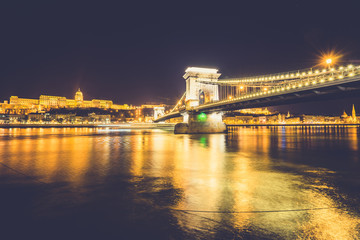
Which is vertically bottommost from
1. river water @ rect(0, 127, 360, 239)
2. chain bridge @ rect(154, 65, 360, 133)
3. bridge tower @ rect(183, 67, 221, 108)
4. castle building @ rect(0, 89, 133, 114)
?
river water @ rect(0, 127, 360, 239)

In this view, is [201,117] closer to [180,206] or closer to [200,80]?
[200,80]

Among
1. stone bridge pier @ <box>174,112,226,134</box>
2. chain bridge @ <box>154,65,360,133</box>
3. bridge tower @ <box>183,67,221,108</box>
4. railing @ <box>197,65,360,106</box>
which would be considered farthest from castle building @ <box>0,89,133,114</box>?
railing @ <box>197,65,360,106</box>

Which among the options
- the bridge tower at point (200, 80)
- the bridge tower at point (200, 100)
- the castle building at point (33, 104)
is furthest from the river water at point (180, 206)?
the castle building at point (33, 104)

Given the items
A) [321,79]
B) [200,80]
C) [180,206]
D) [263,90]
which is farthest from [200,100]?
[180,206]

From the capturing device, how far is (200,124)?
40.8 m

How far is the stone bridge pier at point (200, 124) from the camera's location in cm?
4062

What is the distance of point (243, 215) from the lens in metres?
4.64

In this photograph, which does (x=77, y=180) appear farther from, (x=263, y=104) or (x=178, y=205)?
(x=263, y=104)

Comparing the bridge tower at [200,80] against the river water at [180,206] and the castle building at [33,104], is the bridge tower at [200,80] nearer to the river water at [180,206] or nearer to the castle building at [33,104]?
the river water at [180,206]

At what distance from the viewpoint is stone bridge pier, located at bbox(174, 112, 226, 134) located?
133ft

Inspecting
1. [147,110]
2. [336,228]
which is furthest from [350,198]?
[147,110]

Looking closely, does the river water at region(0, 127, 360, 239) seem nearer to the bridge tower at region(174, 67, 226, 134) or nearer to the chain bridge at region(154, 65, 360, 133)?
the chain bridge at region(154, 65, 360, 133)

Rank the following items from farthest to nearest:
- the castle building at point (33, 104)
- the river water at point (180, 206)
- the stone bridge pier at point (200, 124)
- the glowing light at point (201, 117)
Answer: the castle building at point (33, 104), the glowing light at point (201, 117), the stone bridge pier at point (200, 124), the river water at point (180, 206)

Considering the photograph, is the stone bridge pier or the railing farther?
the stone bridge pier
